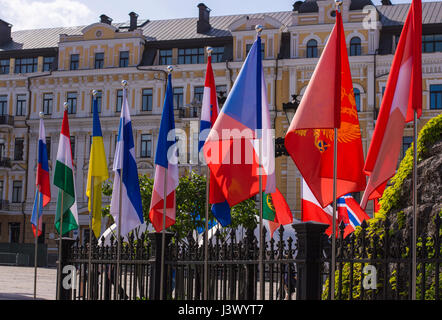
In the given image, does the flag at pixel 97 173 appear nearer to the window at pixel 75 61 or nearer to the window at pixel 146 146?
the window at pixel 146 146

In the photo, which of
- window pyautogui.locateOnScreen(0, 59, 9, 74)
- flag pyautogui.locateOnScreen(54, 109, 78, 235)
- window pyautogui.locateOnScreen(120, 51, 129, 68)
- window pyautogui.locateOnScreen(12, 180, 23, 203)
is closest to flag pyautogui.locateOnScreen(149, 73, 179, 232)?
flag pyautogui.locateOnScreen(54, 109, 78, 235)

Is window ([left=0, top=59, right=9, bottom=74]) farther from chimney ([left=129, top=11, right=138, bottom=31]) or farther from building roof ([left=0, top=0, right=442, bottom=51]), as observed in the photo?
chimney ([left=129, top=11, right=138, bottom=31])

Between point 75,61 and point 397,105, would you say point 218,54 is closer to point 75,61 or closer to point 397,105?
point 75,61

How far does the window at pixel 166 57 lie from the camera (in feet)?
137

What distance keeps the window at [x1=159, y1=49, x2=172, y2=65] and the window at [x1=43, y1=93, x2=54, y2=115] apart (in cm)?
643

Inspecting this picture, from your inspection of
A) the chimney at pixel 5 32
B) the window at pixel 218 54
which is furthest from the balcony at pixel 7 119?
the window at pixel 218 54

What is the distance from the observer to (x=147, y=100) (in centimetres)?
4156
